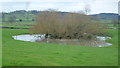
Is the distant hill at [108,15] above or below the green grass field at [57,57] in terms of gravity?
above

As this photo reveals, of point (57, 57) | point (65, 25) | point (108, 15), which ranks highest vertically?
point (108, 15)

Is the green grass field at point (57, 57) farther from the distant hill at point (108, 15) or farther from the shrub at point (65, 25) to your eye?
the distant hill at point (108, 15)

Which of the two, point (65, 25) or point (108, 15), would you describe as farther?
point (108, 15)

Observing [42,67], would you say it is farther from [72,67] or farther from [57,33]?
[57,33]

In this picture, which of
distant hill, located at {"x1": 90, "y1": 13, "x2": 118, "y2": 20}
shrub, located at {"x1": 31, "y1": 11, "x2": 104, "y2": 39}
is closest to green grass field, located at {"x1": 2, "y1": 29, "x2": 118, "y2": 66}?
shrub, located at {"x1": 31, "y1": 11, "x2": 104, "y2": 39}

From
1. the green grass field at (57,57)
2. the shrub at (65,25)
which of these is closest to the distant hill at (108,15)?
the shrub at (65,25)

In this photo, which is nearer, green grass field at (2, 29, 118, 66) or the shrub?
green grass field at (2, 29, 118, 66)

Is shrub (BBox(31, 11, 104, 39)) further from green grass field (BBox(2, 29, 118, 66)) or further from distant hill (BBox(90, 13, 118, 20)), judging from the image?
green grass field (BBox(2, 29, 118, 66))

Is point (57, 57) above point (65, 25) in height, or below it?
below

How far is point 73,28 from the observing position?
100ft

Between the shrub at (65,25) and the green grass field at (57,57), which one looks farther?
the shrub at (65,25)

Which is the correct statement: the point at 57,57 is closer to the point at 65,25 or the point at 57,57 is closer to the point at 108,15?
the point at 65,25

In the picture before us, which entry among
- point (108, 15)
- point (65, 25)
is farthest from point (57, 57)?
point (108, 15)

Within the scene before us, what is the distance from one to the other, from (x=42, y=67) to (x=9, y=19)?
60721 mm
